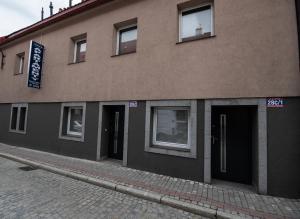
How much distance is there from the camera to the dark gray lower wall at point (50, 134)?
7.56 metres

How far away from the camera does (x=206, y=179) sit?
525cm

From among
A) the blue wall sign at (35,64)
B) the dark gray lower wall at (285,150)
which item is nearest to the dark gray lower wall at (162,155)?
the dark gray lower wall at (285,150)

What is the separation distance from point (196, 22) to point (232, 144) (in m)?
3.94

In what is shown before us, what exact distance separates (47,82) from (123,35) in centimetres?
448

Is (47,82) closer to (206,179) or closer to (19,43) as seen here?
(19,43)

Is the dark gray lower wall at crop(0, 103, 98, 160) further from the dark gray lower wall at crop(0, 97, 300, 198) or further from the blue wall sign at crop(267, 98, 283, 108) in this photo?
the blue wall sign at crop(267, 98, 283, 108)

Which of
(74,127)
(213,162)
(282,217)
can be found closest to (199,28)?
(213,162)

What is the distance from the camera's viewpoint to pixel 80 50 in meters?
8.81

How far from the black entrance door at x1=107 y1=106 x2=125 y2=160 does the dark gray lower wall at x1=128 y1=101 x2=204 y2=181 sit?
0.97m

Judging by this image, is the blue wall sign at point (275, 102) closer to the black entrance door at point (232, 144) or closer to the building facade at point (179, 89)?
the building facade at point (179, 89)

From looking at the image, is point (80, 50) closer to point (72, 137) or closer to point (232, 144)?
point (72, 137)

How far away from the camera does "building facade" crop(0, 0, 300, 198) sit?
4.66m

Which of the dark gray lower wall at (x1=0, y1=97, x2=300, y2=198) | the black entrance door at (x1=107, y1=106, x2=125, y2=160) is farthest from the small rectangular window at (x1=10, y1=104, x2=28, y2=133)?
the black entrance door at (x1=107, y1=106, x2=125, y2=160)

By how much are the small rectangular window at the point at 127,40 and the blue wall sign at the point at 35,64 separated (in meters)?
4.45
